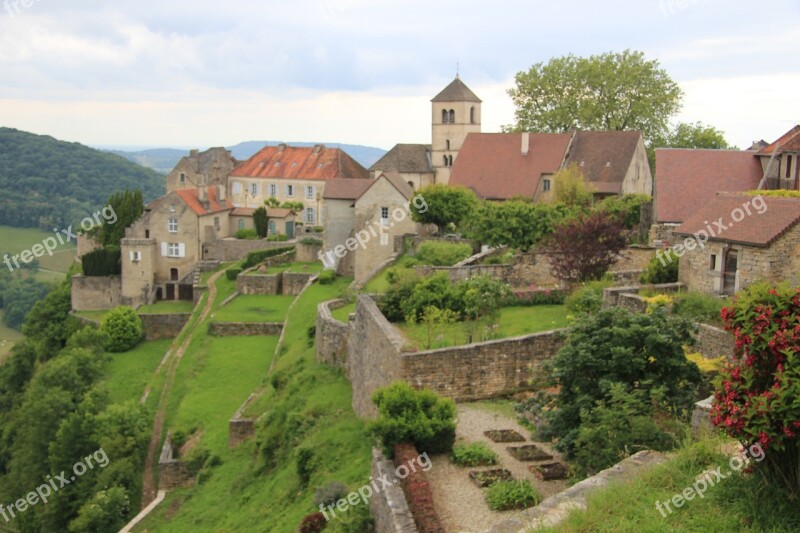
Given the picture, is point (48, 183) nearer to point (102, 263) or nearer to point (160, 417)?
point (102, 263)

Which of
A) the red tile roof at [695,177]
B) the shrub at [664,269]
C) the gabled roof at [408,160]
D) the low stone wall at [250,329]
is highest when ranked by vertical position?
the gabled roof at [408,160]

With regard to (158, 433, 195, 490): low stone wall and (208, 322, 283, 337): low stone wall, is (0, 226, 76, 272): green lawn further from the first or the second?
(158, 433, 195, 490): low stone wall

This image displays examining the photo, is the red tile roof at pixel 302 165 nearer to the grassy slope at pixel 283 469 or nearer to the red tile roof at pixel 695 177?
the grassy slope at pixel 283 469

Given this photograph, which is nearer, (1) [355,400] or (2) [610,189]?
(1) [355,400]

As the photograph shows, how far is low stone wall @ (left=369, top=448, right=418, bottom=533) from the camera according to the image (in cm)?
1134

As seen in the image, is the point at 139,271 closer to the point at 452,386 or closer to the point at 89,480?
the point at 89,480

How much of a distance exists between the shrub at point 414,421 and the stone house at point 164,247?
40.5m

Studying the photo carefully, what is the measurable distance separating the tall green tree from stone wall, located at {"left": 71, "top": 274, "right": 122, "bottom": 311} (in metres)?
30.3

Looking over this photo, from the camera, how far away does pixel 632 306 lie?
19266mm

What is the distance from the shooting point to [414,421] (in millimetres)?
14320

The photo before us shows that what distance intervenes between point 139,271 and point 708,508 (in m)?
48.8

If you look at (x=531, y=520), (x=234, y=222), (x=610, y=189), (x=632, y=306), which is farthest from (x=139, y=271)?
(x=531, y=520)

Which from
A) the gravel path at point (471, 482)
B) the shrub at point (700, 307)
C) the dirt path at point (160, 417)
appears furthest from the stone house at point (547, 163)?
the gravel path at point (471, 482)

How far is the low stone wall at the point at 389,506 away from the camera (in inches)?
447
